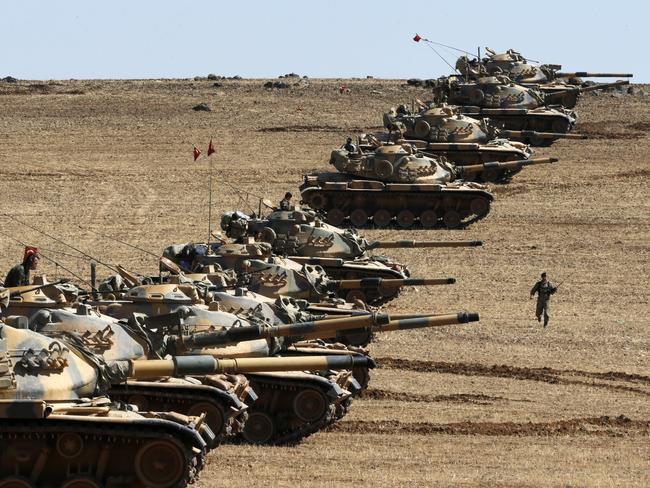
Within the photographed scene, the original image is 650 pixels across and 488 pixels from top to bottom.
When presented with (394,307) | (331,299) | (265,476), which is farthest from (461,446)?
(394,307)

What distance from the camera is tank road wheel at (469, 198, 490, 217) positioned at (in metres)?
49.8

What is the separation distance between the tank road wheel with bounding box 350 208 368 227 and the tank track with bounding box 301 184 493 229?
0.10 ft

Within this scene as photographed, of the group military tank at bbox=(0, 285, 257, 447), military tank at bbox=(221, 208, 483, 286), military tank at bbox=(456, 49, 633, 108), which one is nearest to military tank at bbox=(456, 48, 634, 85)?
military tank at bbox=(456, 49, 633, 108)

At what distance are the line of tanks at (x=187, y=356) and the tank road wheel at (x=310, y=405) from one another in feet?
0.07

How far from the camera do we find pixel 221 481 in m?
21.5

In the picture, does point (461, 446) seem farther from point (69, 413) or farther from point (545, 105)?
point (545, 105)

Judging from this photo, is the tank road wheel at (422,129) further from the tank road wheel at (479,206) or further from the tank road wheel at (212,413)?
the tank road wheel at (212,413)

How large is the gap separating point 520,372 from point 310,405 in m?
6.74

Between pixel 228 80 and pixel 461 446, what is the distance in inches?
2894

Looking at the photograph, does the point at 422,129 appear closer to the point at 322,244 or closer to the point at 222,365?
the point at 322,244

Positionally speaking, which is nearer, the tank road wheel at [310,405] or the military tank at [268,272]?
the tank road wheel at [310,405]

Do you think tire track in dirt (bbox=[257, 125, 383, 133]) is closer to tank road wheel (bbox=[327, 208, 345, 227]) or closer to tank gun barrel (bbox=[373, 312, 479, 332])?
tank road wheel (bbox=[327, 208, 345, 227])

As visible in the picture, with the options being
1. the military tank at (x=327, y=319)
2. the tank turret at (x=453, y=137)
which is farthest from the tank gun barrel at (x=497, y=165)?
the military tank at (x=327, y=319)

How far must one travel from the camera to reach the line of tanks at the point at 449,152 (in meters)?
49.8
